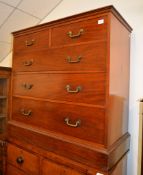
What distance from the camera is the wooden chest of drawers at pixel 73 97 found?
1.07 meters

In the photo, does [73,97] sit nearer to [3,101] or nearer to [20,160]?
[20,160]

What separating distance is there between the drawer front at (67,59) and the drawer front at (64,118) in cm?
25

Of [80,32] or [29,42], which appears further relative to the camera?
[29,42]

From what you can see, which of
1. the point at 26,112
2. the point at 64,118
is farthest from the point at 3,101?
the point at 64,118

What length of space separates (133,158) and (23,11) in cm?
170

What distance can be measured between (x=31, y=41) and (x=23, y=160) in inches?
37.3

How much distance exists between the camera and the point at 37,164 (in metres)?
1.34

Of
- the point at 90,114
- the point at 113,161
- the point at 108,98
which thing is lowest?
the point at 113,161

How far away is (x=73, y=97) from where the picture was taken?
1.19 meters

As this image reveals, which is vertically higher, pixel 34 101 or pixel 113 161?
pixel 34 101

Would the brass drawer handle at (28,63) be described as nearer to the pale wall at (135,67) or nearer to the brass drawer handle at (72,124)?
the brass drawer handle at (72,124)

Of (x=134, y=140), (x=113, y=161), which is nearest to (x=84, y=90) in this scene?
(x=113, y=161)

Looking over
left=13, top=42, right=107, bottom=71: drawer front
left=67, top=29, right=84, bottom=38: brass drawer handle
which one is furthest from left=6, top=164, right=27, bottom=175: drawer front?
left=67, top=29, right=84, bottom=38: brass drawer handle

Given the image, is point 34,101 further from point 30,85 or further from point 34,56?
point 34,56
